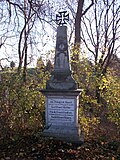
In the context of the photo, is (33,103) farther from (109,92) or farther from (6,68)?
(109,92)

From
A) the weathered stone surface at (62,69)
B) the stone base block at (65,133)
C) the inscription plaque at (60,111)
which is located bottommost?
the stone base block at (65,133)

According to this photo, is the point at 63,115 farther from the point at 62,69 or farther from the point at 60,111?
the point at 62,69

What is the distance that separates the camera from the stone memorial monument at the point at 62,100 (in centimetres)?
614

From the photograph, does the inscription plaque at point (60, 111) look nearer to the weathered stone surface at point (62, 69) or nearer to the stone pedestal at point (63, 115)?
the stone pedestal at point (63, 115)

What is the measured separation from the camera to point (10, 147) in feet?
18.7

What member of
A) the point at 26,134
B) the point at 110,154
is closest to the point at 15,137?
the point at 26,134

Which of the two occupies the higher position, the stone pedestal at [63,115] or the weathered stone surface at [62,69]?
the weathered stone surface at [62,69]

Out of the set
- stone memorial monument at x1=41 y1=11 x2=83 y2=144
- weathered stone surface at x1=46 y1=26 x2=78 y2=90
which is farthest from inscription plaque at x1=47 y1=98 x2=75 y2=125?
weathered stone surface at x1=46 y1=26 x2=78 y2=90

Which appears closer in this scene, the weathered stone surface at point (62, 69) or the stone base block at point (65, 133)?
the stone base block at point (65, 133)

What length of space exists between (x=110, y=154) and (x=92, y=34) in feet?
46.4

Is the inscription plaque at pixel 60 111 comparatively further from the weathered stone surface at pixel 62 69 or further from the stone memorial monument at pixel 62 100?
the weathered stone surface at pixel 62 69

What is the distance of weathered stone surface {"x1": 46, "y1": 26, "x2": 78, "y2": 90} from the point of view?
20.5 ft

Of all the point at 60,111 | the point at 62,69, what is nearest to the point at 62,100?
the point at 60,111

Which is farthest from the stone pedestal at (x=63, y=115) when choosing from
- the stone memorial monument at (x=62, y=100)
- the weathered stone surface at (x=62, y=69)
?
the weathered stone surface at (x=62, y=69)
